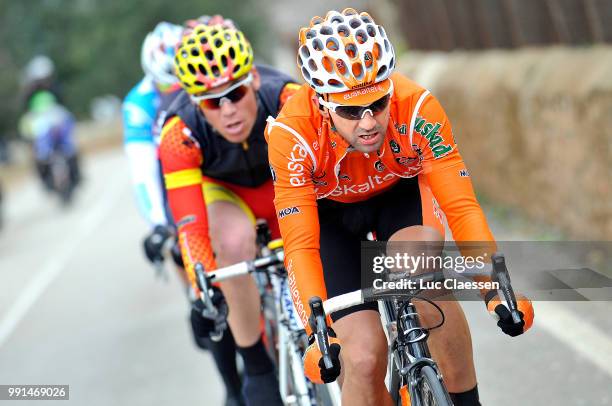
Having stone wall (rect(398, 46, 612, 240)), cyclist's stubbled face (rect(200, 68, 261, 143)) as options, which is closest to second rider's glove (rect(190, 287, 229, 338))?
cyclist's stubbled face (rect(200, 68, 261, 143))

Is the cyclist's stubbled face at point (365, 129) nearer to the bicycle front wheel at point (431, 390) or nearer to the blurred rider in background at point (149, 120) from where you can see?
the bicycle front wheel at point (431, 390)

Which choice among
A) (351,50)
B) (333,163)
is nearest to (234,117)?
(333,163)

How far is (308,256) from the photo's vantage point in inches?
159

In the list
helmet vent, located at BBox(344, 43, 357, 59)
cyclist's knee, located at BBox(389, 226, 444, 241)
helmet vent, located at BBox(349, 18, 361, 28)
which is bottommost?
cyclist's knee, located at BBox(389, 226, 444, 241)

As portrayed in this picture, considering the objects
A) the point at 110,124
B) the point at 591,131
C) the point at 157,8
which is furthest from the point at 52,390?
the point at 157,8

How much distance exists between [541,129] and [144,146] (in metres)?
3.52

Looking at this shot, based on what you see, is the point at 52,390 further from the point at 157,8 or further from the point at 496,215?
the point at 157,8

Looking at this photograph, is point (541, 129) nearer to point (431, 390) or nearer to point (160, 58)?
point (160, 58)

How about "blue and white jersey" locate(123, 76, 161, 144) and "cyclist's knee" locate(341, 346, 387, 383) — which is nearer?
"cyclist's knee" locate(341, 346, 387, 383)

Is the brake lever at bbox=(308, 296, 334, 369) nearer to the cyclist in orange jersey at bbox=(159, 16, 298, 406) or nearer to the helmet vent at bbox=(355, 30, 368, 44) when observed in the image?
the helmet vent at bbox=(355, 30, 368, 44)

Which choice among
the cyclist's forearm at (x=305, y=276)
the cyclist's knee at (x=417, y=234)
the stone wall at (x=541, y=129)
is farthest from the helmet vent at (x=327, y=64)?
the stone wall at (x=541, y=129)

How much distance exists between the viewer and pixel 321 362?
3684 mm

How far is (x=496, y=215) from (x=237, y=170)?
5242 millimetres

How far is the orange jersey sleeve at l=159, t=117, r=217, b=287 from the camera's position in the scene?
5.15 metres
